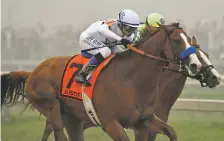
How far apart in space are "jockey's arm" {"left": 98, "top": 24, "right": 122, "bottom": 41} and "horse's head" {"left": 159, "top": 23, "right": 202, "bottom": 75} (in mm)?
418

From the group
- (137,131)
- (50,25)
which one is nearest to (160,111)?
(137,131)

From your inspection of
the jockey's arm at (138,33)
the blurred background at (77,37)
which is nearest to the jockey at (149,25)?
the jockey's arm at (138,33)

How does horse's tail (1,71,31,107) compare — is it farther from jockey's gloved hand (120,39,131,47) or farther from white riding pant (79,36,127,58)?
jockey's gloved hand (120,39,131,47)

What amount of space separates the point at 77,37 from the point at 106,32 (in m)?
6.43

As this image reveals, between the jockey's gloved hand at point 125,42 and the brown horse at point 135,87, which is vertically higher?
the jockey's gloved hand at point 125,42

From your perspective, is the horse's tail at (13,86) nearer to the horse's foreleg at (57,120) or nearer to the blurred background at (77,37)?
the horse's foreleg at (57,120)

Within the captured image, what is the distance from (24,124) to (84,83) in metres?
4.42

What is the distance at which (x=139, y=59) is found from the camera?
507 cm

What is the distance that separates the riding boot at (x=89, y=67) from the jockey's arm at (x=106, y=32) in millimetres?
186

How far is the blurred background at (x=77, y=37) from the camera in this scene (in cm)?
848

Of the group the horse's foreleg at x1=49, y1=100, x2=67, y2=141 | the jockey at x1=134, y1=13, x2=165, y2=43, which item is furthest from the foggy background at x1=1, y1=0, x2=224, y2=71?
the horse's foreleg at x1=49, y1=100, x2=67, y2=141

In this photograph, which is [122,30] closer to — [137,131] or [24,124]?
[137,131]

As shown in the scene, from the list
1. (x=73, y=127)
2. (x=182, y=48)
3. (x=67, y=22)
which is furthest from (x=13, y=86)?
(x=67, y=22)

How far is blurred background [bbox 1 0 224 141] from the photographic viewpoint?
334 inches
